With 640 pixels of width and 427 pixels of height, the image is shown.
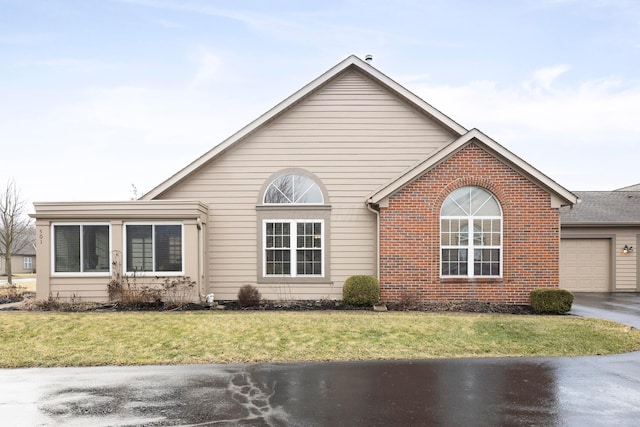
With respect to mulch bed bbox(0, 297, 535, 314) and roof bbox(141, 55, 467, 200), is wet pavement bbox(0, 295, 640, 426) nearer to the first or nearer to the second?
mulch bed bbox(0, 297, 535, 314)

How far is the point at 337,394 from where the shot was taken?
615 centimetres

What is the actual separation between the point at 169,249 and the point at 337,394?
358 inches

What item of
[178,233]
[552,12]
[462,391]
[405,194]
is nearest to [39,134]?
[178,233]

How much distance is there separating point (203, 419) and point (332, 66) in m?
12.1

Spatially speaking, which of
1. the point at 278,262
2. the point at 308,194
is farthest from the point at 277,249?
the point at 308,194

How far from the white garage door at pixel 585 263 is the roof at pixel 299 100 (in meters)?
8.43

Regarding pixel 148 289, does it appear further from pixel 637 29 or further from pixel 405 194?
pixel 637 29

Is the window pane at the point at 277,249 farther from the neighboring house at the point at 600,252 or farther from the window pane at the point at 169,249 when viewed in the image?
the neighboring house at the point at 600,252

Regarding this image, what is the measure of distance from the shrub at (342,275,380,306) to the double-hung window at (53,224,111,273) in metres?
7.57

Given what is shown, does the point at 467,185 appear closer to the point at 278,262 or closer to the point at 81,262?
the point at 278,262

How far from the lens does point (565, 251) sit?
18.7m

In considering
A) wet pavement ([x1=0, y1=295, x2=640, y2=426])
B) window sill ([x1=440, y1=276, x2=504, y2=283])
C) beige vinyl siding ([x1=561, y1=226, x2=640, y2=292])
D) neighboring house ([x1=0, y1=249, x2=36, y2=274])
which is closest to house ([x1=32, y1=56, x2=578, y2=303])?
window sill ([x1=440, y1=276, x2=504, y2=283])

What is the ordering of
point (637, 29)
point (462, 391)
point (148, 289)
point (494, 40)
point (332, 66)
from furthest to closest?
point (494, 40) → point (637, 29) → point (332, 66) → point (148, 289) → point (462, 391)

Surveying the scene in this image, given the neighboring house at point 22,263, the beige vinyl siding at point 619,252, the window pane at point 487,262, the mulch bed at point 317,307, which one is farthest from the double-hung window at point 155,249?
the neighboring house at point 22,263
